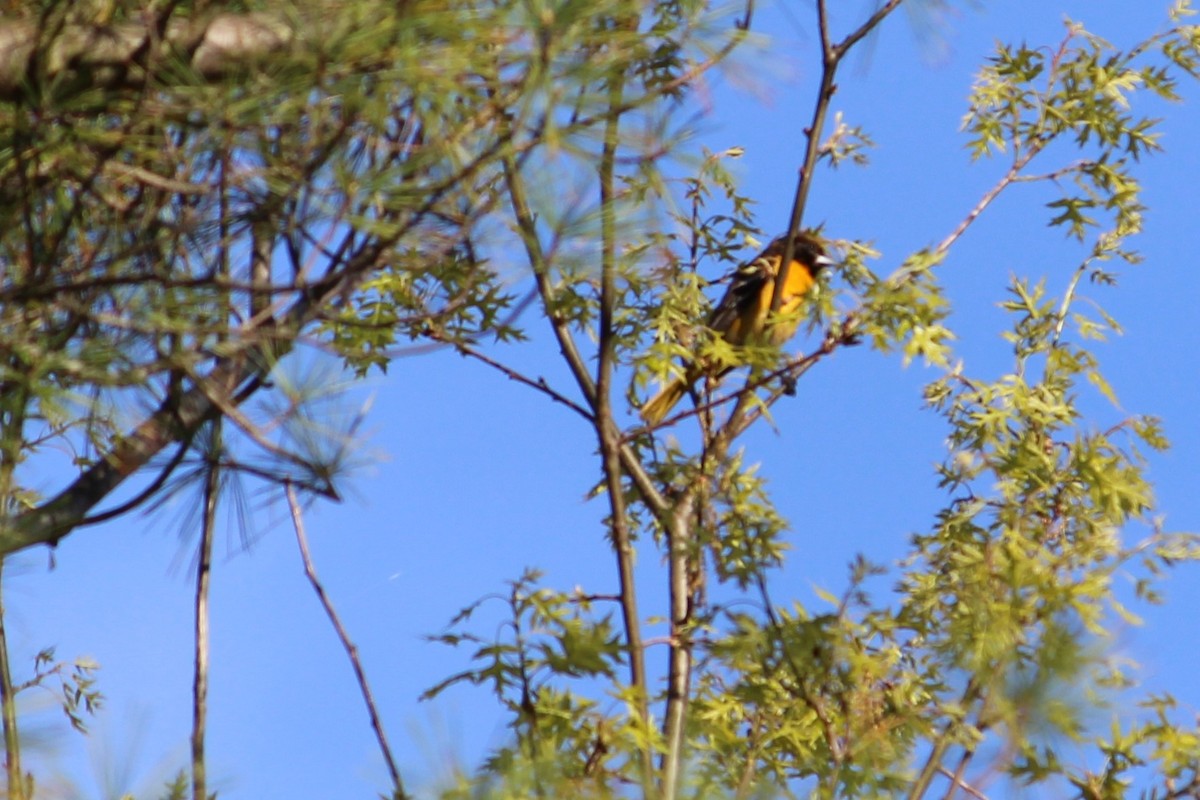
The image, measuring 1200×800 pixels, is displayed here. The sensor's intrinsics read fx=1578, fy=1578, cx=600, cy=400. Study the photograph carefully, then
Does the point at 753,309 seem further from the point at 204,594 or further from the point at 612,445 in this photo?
the point at 204,594

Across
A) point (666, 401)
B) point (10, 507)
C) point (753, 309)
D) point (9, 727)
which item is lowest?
point (9, 727)

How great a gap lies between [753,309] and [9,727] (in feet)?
8.78

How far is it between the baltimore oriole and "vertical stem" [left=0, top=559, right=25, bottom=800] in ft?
5.81

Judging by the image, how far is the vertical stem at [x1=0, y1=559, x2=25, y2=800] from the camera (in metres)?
3.61

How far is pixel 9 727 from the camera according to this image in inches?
150

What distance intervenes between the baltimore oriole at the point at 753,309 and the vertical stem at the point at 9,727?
177cm

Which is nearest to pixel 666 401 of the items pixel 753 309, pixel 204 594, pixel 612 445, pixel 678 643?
pixel 753 309

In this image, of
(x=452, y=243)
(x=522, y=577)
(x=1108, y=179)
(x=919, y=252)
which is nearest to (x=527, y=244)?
(x=452, y=243)

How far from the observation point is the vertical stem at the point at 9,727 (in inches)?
142

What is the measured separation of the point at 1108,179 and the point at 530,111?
2.23 meters

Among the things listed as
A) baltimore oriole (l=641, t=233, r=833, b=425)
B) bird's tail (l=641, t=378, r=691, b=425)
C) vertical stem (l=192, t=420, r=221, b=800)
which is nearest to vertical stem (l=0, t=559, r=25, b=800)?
vertical stem (l=192, t=420, r=221, b=800)

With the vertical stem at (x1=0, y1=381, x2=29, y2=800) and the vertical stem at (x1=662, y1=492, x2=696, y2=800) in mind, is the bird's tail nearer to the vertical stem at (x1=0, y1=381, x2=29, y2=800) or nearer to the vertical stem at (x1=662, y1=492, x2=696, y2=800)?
the vertical stem at (x1=662, y1=492, x2=696, y2=800)

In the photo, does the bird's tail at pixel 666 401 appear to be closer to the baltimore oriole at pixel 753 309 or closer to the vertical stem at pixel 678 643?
the baltimore oriole at pixel 753 309

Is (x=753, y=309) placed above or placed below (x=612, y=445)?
above
